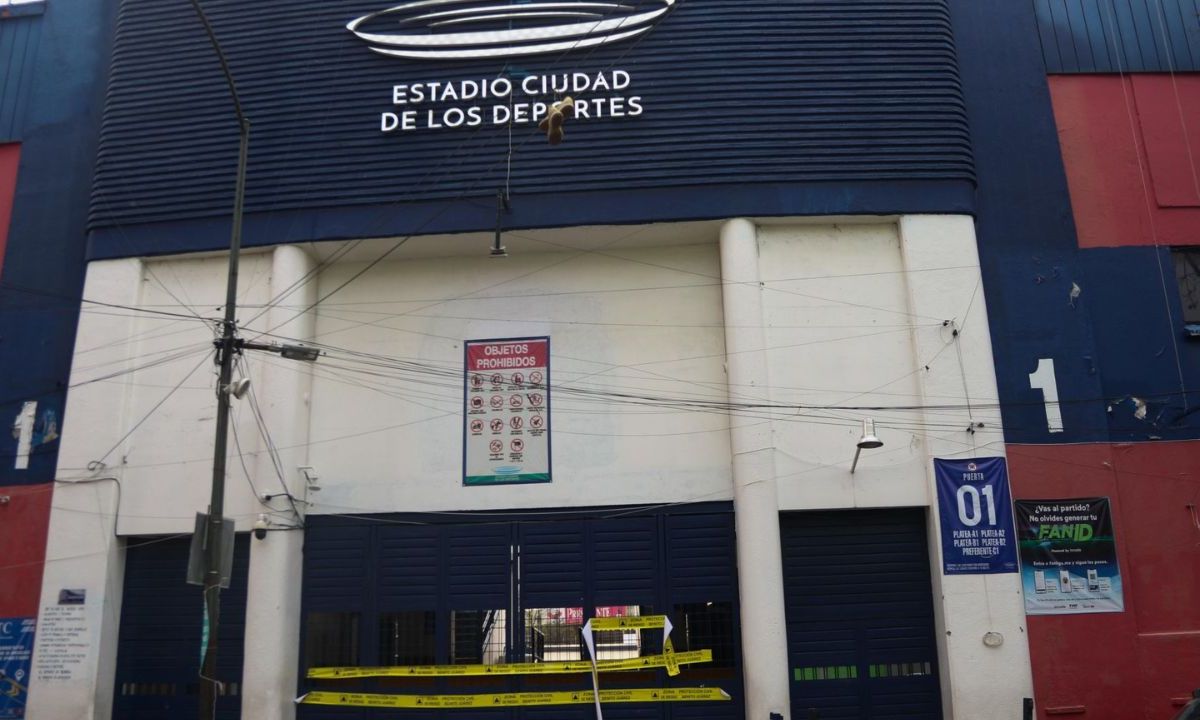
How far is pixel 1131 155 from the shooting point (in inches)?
654

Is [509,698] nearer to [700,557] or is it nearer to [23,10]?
[700,557]

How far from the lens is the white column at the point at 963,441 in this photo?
14.1m

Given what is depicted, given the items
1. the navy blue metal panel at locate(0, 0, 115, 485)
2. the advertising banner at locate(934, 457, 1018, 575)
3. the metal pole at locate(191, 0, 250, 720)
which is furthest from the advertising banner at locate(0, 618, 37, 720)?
the advertising banner at locate(934, 457, 1018, 575)

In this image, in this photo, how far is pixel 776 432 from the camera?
1530cm

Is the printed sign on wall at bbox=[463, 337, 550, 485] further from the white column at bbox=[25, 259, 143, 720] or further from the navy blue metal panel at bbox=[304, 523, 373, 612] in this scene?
the white column at bbox=[25, 259, 143, 720]

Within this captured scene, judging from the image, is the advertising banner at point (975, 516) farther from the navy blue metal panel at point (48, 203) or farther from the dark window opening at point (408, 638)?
the navy blue metal panel at point (48, 203)

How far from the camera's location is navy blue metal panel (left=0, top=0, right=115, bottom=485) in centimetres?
1700

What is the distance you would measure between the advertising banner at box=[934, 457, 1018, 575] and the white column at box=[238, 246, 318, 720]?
10979mm

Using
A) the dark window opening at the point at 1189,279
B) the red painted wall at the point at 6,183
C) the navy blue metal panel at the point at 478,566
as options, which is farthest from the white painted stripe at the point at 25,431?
the dark window opening at the point at 1189,279

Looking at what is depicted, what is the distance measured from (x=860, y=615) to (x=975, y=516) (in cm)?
250

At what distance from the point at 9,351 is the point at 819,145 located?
15.8 meters

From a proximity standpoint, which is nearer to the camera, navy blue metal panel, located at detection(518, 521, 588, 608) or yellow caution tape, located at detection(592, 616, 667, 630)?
yellow caution tape, located at detection(592, 616, 667, 630)

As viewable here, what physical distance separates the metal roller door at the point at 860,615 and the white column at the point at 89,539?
38.5ft

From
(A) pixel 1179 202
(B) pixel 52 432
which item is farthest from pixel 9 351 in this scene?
(A) pixel 1179 202
